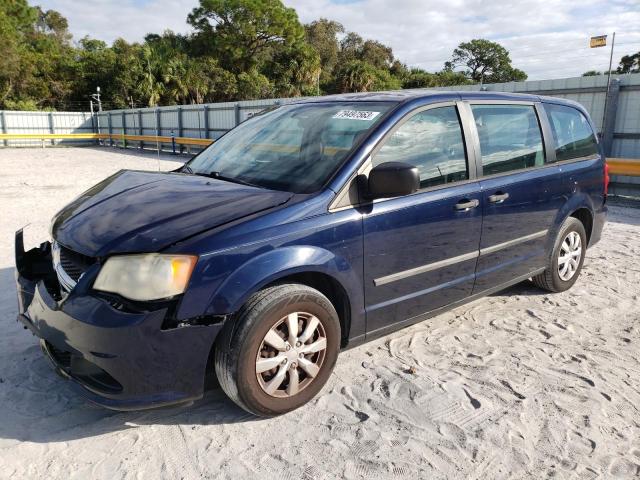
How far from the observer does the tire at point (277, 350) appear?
2.58m

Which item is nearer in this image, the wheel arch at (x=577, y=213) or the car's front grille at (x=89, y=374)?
the car's front grille at (x=89, y=374)

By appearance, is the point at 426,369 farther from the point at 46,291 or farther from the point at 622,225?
the point at 622,225

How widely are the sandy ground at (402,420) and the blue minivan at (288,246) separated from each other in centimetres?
26

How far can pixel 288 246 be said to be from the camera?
271 cm

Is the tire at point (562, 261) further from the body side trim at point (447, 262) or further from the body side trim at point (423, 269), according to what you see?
the body side trim at point (423, 269)

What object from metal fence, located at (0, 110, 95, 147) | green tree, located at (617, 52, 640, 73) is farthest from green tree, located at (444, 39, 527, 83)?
metal fence, located at (0, 110, 95, 147)

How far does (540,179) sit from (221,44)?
159 ft

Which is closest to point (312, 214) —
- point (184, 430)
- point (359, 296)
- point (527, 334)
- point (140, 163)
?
point (359, 296)

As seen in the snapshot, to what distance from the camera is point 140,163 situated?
19.8 metres

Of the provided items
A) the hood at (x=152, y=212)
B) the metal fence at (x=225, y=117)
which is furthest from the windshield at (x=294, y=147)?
the metal fence at (x=225, y=117)

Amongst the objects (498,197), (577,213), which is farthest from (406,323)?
(577,213)

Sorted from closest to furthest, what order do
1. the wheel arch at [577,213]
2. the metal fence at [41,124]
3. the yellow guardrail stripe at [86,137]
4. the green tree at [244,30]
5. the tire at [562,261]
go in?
the wheel arch at [577,213] → the tire at [562,261] → the yellow guardrail stripe at [86,137] → the metal fence at [41,124] → the green tree at [244,30]

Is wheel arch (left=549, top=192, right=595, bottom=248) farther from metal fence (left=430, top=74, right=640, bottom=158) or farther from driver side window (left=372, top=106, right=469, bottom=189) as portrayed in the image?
metal fence (left=430, top=74, right=640, bottom=158)

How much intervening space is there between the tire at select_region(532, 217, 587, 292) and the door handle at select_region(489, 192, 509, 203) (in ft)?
3.40
